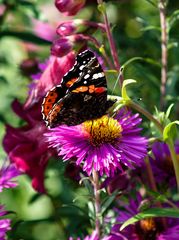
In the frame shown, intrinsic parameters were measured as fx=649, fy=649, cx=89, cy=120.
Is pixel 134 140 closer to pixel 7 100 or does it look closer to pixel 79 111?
pixel 79 111

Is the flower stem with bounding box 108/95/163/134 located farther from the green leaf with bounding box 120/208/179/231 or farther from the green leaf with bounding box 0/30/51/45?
the green leaf with bounding box 0/30/51/45

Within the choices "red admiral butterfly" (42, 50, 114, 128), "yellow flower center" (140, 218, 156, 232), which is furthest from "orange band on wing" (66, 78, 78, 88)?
"yellow flower center" (140, 218, 156, 232)

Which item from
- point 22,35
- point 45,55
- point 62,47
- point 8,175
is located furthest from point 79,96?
point 45,55

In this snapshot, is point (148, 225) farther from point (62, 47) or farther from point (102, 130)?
point (62, 47)

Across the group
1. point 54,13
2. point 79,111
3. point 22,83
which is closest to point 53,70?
point 79,111

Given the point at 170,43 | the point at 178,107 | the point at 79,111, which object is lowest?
the point at 178,107

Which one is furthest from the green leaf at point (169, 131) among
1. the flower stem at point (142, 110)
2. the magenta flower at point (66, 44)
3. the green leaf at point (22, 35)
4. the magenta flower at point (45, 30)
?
the magenta flower at point (45, 30)
